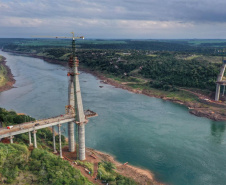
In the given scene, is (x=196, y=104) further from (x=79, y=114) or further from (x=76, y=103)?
(x=76, y=103)

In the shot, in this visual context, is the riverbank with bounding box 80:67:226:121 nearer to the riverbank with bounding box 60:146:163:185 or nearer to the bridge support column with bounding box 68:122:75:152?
the riverbank with bounding box 60:146:163:185

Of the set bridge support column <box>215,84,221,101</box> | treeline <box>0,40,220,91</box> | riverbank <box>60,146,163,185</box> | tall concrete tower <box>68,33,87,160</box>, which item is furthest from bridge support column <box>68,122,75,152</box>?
treeline <box>0,40,220,91</box>

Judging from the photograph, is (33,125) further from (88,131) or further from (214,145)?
(214,145)

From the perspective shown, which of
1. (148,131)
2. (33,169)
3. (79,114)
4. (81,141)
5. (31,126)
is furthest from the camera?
(148,131)

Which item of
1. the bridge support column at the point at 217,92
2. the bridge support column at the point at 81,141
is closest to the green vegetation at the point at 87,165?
the bridge support column at the point at 81,141

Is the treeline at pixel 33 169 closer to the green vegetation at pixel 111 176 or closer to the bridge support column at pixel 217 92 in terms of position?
the green vegetation at pixel 111 176

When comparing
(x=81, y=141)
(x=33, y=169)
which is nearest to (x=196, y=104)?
(x=81, y=141)

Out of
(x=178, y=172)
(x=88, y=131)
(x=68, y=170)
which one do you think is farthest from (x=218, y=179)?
(x=88, y=131)
